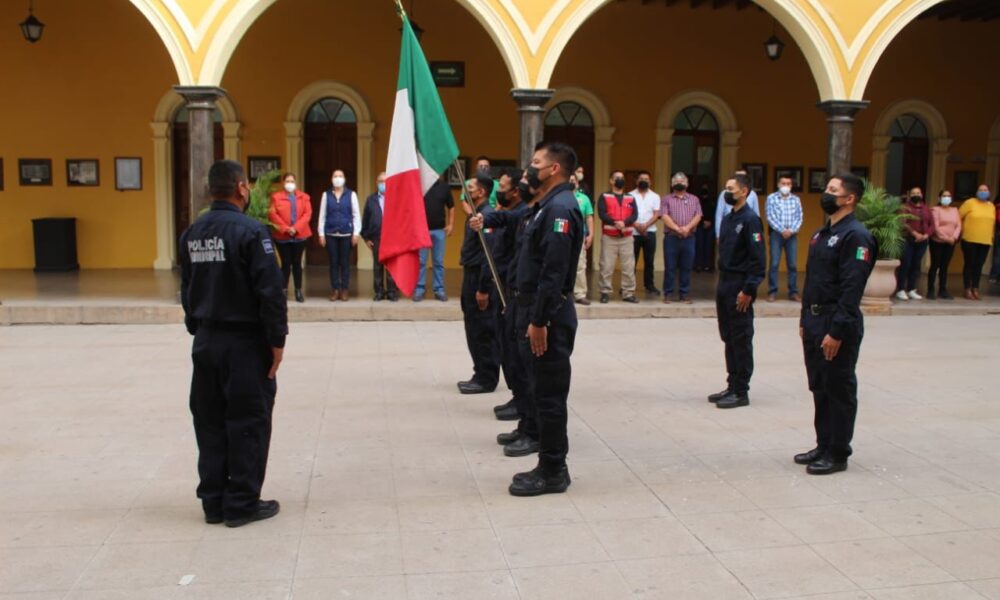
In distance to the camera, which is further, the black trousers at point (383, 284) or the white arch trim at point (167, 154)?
the white arch trim at point (167, 154)

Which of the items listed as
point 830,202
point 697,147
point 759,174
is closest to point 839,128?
point 759,174

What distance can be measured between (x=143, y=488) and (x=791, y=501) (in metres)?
3.55

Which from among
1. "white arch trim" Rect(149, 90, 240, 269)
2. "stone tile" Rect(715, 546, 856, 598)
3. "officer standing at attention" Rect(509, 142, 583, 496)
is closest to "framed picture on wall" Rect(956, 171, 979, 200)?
"white arch trim" Rect(149, 90, 240, 269)

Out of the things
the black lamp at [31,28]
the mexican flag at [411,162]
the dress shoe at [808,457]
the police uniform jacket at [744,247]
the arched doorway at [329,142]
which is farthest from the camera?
the arched doorway at [329,142]

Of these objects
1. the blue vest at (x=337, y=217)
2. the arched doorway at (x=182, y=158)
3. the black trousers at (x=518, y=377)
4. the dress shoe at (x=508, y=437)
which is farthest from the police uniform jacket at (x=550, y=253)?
the arched doorway at (x=182, y=158)

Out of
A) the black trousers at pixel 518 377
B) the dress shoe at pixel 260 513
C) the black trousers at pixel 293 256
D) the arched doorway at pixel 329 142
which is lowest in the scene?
the dress shoe at pixel 260 513

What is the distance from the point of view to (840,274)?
18.1 feet

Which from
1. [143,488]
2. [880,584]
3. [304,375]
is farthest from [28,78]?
[880,584]

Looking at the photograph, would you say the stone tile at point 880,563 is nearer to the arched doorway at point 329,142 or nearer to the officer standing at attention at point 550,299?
→ the officer standing at attention at point 550,299

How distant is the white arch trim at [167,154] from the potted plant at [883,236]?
32.1 ft

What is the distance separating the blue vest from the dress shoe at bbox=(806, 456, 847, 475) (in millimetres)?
7771

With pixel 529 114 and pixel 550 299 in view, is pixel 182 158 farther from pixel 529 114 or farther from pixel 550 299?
pixel 550 299

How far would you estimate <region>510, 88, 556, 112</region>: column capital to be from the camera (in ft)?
39.5

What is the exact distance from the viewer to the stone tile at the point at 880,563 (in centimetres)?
404
